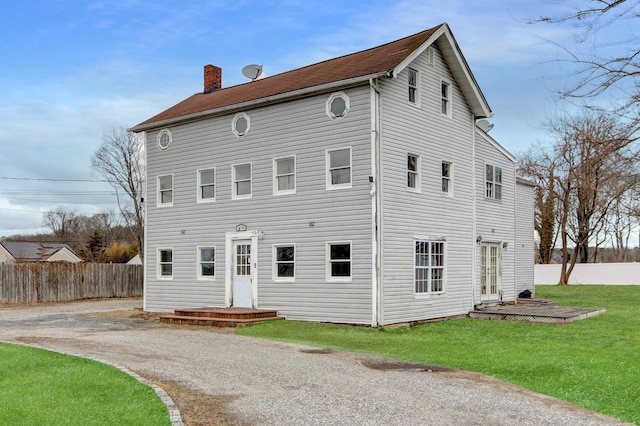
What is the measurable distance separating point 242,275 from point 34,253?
1795 inches

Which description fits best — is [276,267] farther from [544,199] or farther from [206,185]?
[544,199]

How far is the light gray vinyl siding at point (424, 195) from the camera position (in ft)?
55.2

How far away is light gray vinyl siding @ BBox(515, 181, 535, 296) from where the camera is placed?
80.4 feet

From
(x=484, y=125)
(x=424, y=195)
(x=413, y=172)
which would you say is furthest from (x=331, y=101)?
(x=484, y=125)

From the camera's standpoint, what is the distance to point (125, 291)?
32.9m

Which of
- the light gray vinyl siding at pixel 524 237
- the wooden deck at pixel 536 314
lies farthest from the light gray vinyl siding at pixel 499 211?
the wooden deck at pixel 536 314

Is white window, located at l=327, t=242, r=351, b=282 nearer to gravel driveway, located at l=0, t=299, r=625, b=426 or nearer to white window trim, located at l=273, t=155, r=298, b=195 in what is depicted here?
white window trim, located at l=273, t=155, r=298, b=195

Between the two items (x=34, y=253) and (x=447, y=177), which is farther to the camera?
(x=34, y=253)

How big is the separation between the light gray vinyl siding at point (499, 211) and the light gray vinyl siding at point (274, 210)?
618 centimetres

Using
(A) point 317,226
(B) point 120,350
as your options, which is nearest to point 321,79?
(A) point 317,226

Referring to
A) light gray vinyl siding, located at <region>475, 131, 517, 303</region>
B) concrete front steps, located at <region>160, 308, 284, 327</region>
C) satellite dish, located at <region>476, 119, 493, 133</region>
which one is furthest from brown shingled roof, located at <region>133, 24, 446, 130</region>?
concrete front steps, located at <region>160, 308, 284, 327</region>

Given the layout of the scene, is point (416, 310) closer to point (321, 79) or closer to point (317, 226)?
point (317, 226)

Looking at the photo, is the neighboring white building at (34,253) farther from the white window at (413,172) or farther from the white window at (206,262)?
the white window at (413,172)

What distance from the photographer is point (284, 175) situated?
727 inches
